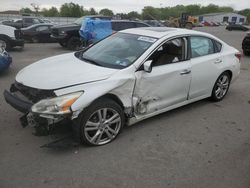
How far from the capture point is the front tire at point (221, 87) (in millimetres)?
5535

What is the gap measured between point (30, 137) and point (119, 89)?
1477mm

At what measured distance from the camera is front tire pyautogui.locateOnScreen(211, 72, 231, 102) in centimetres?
554

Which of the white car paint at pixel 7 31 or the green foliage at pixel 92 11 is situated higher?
the white car paint at pixel 7 31

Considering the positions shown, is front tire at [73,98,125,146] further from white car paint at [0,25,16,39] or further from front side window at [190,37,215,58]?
white car paint at [0,25,16,39]

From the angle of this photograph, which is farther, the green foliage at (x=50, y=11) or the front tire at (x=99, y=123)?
the green foliage at (x=50, y=11)

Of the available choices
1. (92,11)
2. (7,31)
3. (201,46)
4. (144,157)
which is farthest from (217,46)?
(92,11)

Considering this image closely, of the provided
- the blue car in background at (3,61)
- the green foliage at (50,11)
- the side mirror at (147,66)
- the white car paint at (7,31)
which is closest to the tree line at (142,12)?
the green foliage at (50,11)

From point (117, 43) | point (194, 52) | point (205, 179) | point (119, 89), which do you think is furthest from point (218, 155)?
point (117, 43)

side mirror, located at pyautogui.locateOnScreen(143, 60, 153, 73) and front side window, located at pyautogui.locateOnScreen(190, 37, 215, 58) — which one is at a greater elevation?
front side window, located at pyautogui.locateOnScreen(190, 37, 215, 58)

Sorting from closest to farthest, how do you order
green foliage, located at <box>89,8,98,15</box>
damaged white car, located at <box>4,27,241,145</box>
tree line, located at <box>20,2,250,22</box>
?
1. damaged white car, located at <box>4,27,241,145</box>
2. tree line, located at <box>20,2,250,22</box>
3. green foliage, located at <box>89,8,98,15</box>

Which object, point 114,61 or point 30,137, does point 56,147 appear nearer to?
point 30,137

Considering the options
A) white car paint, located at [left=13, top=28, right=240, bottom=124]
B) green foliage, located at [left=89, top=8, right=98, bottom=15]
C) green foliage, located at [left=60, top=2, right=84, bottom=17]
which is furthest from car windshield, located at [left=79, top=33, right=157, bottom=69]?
green foliage, located at [left=89, top=8, right=98, bottom=15]

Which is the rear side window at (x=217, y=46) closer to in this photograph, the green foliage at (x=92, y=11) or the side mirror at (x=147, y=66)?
the side mirror at (x=147, y=66)

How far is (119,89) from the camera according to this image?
12.3 feet
